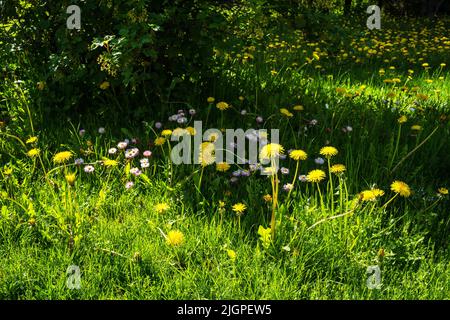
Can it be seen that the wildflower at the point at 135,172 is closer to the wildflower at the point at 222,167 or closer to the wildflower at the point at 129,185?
the wildflower at the point at 129,185

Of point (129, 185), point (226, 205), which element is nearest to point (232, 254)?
point (226, 205)

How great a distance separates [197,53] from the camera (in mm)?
3145

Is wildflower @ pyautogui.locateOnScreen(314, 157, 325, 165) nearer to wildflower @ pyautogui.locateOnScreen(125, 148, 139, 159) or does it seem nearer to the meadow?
the meadow

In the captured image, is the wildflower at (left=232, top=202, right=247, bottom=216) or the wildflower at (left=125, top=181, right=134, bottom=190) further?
the wildflower at (left=125, top=181, right=134, bottom=190)

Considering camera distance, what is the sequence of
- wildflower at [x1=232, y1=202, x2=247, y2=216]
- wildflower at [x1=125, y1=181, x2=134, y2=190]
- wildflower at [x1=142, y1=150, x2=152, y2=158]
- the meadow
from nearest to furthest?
the meadow
wildflower at [x1=232, y1=202, x2=247, y2=216]
wildflower at [x1=125, y1=181, x2=134, y2=190]
wildflower at [x1=142, y1=150, x2=152, y2=158]

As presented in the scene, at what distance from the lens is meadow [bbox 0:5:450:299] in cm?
176

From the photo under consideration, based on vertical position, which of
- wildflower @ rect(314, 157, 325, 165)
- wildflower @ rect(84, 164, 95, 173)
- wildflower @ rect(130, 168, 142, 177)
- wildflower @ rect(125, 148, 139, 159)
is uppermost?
wildflower @ rect(125, 148, 139, 159)

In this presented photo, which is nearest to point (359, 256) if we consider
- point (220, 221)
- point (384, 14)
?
point (220, 221)

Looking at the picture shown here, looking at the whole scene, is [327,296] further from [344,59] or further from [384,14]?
[384,14]

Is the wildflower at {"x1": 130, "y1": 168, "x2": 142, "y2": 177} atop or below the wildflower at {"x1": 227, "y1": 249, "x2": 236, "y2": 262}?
atop

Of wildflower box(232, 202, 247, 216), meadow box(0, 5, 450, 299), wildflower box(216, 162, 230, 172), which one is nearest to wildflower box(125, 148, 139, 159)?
meadow box(0, 5, 450, 299)

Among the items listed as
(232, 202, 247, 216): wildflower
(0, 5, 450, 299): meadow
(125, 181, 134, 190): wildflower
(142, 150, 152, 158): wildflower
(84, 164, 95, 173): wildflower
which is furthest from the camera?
(142, 150, 152, 158): wildflower

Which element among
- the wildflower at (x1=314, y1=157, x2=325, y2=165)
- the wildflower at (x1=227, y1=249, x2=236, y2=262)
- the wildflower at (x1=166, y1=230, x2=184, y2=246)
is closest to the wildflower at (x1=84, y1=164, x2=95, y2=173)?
the wildflower at (x1=166, y1=230, x2=184, y2=246)

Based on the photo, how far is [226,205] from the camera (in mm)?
2197
